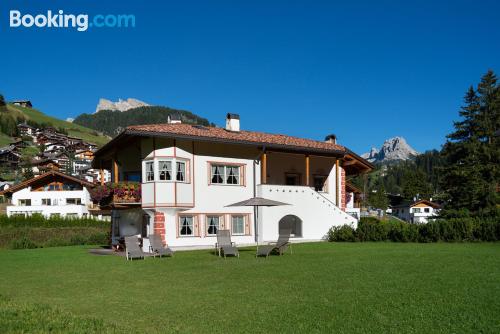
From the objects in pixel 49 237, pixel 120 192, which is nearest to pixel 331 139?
pixel 120 192

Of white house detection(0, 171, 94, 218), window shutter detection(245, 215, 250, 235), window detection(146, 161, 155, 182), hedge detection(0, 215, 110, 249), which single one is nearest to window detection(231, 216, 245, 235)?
window shutter detection(245, 215, 250, 235)

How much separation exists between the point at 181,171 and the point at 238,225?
4433mm

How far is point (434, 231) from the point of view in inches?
Result: 920

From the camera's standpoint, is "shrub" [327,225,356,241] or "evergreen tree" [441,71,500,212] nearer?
"shrub" [327,225,356,241]

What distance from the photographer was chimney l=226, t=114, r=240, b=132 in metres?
28.6

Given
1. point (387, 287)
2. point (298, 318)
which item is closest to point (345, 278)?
point (387, 287)

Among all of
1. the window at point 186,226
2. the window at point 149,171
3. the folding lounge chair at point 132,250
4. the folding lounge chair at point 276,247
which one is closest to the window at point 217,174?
the window at point 186,226

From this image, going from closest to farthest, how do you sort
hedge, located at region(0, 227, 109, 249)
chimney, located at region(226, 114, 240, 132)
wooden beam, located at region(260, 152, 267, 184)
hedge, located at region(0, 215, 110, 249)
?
wooden beam, located at region(260, 152, 267, 184), chimney, located at region(226, 114, 240, 132), hedge, located at region(0, 227, 109, 249), hedge, located at region(0, 215, 110, 249)

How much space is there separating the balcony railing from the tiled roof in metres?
2.81

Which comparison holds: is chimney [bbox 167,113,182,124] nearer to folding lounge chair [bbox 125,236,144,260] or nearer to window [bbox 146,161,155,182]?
window [bbox 146,161,155,182]

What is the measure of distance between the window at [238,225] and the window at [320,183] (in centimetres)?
650

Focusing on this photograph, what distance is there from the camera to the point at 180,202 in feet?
78.6

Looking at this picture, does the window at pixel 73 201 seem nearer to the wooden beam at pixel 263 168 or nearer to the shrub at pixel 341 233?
the wooden beam at pixel 263 168

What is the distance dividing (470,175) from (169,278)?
106ft
